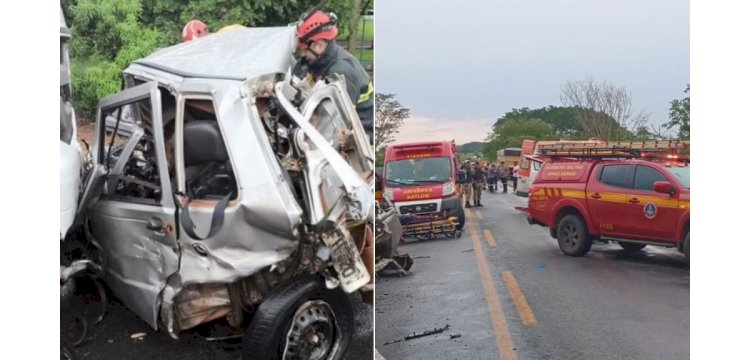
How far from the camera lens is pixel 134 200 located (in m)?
3.18

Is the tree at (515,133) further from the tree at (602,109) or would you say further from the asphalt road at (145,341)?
the asphalt road at (145,341)

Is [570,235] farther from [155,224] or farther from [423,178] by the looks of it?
[155,224]

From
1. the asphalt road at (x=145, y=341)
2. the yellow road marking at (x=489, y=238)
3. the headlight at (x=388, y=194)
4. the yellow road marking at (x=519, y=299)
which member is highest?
the headlight at (x=388, y=194)

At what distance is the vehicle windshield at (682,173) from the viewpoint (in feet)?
10.8

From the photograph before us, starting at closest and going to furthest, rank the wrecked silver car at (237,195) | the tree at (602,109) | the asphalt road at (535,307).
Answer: the wrecked silver car at (237,195) < the asphalt road at (535,307) < the tree at (602,109)

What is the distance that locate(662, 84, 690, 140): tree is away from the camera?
11.0ft

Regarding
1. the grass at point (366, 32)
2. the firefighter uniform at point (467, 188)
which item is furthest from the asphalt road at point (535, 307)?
the grass at point (366, 32)

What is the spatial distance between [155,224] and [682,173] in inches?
98.3

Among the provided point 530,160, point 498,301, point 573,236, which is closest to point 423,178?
point 530,160

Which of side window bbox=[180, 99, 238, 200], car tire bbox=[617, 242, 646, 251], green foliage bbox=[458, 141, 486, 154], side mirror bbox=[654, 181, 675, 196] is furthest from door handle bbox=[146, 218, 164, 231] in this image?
side mirror bbox=[654, 181, 675, 196]

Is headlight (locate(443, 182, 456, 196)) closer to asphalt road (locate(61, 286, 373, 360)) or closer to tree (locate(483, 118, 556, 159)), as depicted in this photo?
tree (locate(483, 118, 556, 159))

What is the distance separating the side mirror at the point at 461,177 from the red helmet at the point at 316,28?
89 cm

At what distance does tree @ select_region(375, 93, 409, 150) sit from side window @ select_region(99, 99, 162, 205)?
103 cm

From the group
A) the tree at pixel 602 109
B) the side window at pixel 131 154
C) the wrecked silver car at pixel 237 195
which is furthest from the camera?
the tree at pixel 602 109
